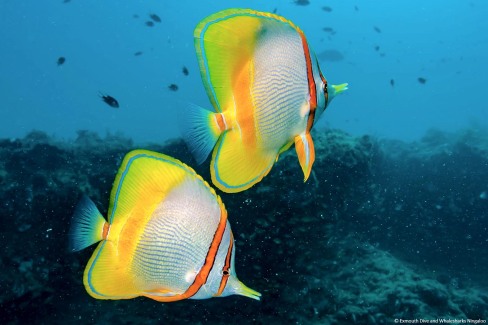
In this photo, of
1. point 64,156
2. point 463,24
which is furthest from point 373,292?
point 463,24

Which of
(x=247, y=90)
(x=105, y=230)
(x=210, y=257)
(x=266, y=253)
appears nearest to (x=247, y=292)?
(x=210, y=257)

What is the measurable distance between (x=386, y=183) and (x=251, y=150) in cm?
955

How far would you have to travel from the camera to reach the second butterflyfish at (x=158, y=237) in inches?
45.1

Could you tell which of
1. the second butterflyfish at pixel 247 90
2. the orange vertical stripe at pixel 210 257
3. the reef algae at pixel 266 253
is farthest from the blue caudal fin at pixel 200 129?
the reef algae at pixel 266 253

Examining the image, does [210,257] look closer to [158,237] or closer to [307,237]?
[158,237]

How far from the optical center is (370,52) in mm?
118750

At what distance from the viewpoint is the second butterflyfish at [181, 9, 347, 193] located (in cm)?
113

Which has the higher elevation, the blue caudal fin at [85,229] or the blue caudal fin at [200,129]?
the blue caudal fin at [200,129]

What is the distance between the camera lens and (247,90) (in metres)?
1.17

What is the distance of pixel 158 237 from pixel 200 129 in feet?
1.34

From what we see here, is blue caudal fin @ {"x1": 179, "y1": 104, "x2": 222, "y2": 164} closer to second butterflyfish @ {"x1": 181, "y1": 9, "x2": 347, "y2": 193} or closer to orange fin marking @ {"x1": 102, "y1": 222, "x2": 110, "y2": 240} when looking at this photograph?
second butterflyfish @ {"x1": 181, "y1": 9, "x2": 347, "y2": 193}

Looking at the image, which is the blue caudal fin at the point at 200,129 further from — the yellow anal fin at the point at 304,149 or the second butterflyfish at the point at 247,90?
the yellow anal fin at the point at 304,149

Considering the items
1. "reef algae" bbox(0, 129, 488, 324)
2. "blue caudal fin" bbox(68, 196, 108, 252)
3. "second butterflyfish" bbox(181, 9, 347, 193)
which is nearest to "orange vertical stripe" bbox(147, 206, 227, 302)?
"second butterflyfish" bbox(181, 9, 347, 193)

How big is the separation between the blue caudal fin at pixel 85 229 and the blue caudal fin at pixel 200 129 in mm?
421
